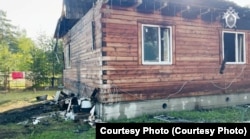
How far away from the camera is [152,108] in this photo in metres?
8.96

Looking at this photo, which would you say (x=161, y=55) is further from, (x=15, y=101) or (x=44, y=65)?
(x=44, y=65)

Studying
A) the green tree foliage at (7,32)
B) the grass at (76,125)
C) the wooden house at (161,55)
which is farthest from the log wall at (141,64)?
the green tree foliage at (7,32)

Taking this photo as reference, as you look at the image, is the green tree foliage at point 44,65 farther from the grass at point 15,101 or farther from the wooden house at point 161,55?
the wooden house at point 161,55

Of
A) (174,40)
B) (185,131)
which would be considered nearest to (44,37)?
(174,40)

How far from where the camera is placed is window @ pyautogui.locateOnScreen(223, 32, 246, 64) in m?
11.2

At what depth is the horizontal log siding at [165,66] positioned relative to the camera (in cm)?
826

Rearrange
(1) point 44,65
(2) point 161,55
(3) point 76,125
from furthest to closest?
(1) point 44,65 < (2) point 161,55 < (3) point 76,125

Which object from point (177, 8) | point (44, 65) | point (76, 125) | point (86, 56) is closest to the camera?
point (76, 125)

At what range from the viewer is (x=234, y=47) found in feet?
37.1

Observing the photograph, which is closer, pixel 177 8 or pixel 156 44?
pixel 156 44

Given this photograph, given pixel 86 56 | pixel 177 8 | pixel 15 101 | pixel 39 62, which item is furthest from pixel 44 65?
pixel 177 8

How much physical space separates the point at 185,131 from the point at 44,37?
2207cm

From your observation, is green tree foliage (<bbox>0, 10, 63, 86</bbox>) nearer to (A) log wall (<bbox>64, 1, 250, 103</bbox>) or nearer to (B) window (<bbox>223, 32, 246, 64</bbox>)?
(A) log wall (<bbox>64, 1, 250, 103</bbox>)

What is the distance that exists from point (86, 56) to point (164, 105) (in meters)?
3.70
